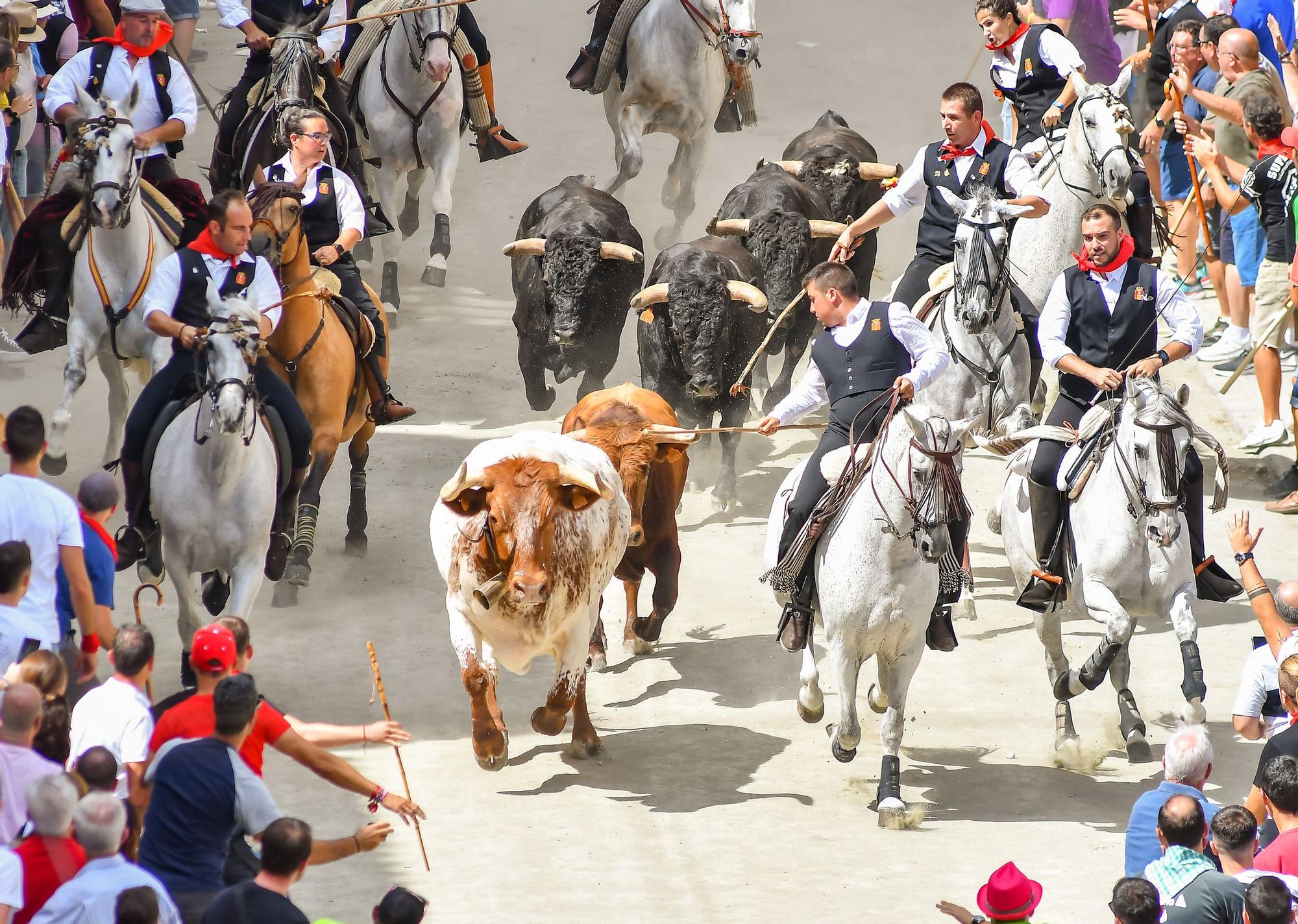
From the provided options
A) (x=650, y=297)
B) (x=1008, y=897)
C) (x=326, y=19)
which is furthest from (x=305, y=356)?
(x=1008, y=897)

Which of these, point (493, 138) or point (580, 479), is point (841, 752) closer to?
point (580, 479)

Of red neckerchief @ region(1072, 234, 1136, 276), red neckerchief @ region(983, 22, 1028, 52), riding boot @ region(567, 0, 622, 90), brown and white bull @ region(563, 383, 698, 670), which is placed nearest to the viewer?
red neckerchief @ region(1072, 234, 1136, 276)

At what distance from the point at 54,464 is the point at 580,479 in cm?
393

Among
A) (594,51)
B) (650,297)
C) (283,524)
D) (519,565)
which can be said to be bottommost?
(283,524)

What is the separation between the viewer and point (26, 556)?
638cm

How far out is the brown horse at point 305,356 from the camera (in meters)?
9.78

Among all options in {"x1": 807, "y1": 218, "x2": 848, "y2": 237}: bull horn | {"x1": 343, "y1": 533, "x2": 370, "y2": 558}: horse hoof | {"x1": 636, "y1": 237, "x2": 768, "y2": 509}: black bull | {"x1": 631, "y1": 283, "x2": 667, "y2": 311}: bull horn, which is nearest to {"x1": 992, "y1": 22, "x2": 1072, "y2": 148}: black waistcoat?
{"x1": 807, "y1": 218, "x2": 848, "y2": 237}: bull horn

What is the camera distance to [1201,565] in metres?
8.88

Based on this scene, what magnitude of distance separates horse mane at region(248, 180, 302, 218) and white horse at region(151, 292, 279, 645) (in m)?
1.16

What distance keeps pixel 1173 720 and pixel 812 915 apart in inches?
135

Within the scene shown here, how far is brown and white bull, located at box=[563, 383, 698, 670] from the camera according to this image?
9.66 meters

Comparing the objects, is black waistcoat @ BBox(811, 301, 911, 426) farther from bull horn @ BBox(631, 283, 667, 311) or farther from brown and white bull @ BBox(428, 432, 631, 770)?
bull horn @ BBox(631, 283, 667, 311)

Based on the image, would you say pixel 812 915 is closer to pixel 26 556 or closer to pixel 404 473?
pixel 26 556

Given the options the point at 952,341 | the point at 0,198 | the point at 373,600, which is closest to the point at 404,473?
the point at 373,600
